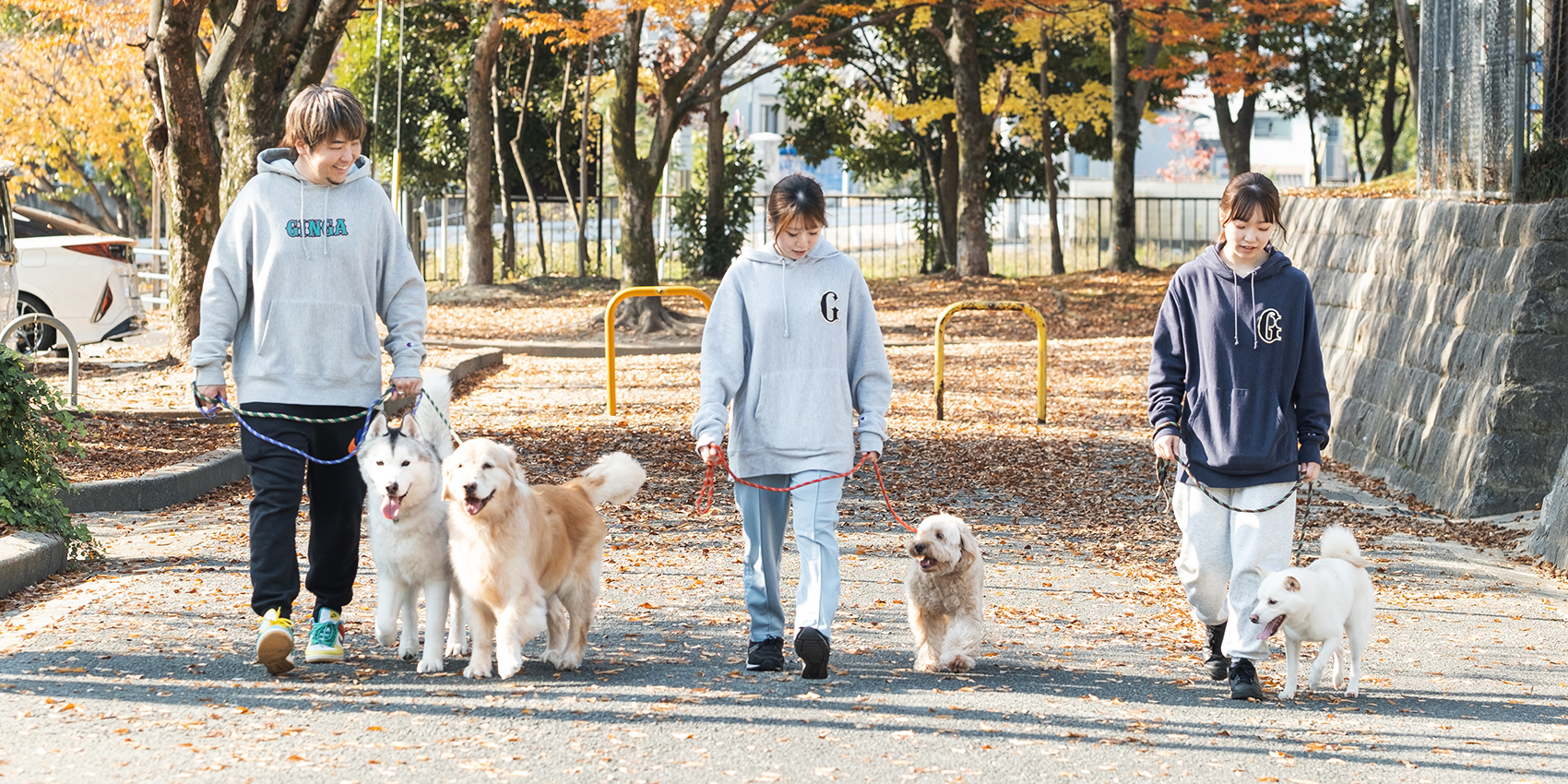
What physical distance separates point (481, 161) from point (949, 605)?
21030 mm

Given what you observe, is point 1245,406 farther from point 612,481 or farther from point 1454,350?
point 1454,350

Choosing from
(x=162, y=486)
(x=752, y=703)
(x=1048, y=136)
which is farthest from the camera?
(x=1048, y=136)

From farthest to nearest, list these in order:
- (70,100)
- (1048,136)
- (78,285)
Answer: (1048,136)
(70,100)
(78,285)

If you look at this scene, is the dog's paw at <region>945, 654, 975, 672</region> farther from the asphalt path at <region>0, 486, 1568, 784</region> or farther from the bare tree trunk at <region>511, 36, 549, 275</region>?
the bare tree trunk at <region>511, 36, 549, 275</region>

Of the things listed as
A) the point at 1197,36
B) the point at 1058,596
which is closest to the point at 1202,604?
the point at 1058,596

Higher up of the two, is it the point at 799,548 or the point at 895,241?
the point at 895,241

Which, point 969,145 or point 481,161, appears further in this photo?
point 969,145

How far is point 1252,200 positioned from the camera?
16.6 ft

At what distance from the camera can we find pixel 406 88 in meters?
30.8

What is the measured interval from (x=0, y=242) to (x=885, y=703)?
11979mm

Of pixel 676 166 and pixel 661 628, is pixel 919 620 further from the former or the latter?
pixel 676 166

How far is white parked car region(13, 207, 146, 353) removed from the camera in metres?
16.5

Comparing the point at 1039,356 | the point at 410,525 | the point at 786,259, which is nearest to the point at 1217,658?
the point at 786,259

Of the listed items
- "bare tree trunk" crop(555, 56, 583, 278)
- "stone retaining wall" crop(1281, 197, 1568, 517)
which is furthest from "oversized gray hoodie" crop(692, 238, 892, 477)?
"bare tree trunk" crop(555, 56, 583, 278)
